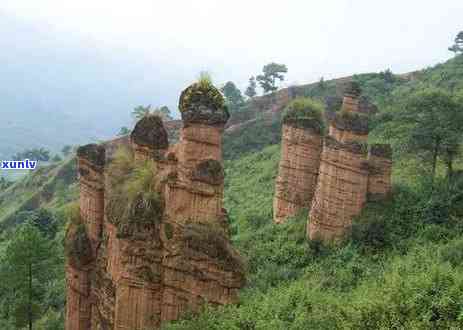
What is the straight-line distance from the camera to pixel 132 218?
1596 cm

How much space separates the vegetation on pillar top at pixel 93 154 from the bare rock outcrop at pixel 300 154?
15.8m

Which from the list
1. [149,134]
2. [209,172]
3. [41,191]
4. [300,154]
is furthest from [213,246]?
[41,191]

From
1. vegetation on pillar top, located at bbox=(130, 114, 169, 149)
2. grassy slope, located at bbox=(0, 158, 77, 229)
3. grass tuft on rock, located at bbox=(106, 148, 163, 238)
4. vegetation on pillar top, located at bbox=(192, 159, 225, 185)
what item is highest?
vegetation on pillar top, located at bbox=(130, 114, 169, 149)

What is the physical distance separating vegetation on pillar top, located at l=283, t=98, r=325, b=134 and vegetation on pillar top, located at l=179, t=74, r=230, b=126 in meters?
17.9

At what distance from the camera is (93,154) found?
2084 centimetres

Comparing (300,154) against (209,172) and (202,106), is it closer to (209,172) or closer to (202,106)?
(202,106)

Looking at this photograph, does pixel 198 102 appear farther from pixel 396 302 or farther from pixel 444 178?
pixel 444 178

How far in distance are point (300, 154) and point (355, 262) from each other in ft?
32.2

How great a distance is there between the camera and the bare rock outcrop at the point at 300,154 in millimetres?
33781

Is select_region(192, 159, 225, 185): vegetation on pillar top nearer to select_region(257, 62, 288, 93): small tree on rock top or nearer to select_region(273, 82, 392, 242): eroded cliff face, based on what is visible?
select_region(273, 82, 392, 242): eroded cliff face

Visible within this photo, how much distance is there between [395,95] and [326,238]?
133 ft

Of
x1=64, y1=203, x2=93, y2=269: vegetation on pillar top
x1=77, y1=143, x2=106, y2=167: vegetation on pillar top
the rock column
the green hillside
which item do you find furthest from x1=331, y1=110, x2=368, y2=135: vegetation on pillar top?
x1=64, y1=203, x2=93, y2=269: vegetation on pillar top

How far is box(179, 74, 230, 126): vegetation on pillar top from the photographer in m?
16.3

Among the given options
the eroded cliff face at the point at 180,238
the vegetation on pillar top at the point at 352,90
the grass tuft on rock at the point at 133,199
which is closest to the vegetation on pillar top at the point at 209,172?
the eroded cliff face at the point at 180,238
